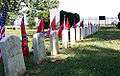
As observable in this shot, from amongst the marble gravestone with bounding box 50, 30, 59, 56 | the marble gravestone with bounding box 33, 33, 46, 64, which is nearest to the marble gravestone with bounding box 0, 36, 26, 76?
the marble gravestone with bounding box 33, 33, 46, 64

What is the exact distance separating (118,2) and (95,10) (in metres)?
4.37

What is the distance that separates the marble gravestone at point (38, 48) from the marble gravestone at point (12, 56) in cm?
224

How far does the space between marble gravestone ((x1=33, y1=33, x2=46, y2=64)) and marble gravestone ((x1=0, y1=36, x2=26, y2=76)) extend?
2.24 meters

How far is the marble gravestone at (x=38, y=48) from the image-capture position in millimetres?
14156

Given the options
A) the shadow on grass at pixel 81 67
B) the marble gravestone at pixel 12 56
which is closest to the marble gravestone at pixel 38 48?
the shadow on grass at pixel 81 67

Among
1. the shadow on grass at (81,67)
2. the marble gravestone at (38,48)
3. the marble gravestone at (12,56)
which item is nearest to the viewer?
the marble gravestone at (12,56)

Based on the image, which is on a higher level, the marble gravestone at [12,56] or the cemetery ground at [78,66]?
the marble gravestone at [12,56]

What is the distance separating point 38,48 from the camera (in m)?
14.5

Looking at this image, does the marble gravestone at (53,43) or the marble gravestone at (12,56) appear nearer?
the marble gravestone at (12,56)

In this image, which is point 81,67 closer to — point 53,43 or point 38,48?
point 38,48

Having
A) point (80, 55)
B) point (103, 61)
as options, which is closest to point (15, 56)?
point (103, 61)

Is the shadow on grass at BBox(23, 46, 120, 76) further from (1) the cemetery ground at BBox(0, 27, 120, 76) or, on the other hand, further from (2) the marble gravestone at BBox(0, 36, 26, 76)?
(2) the marble gravestone at BBox(0, 36, 26, 76)

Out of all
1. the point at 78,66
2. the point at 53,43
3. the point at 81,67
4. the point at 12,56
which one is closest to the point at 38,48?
the point at 78,66

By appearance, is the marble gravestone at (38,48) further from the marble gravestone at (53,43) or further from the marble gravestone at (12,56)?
the marble gravestone at (12,56)
